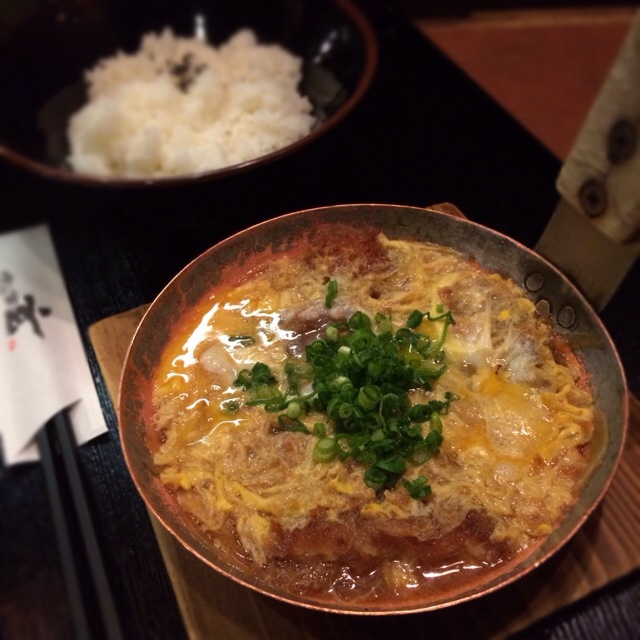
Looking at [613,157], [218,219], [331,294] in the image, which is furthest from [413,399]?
[218,219]

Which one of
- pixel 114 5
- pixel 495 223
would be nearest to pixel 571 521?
pixel 495 223

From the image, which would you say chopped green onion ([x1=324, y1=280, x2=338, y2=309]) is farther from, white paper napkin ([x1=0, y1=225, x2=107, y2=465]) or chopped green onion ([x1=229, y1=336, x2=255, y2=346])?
white paper napkin ([x1=0, y1=225, x2=107, y2=465])

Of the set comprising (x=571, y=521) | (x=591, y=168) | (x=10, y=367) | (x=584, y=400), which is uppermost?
(x=591, y=168)

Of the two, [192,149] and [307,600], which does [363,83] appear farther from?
[307,600]

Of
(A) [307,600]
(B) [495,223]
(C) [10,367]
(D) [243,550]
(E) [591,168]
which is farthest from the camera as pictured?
(B) [495,223]

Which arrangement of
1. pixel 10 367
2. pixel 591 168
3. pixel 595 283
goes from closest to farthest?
1. pixel 591 168
2. pixel 595 283
3. pixel 10 367

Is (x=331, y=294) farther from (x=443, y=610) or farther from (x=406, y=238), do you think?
(x=443, y=610)

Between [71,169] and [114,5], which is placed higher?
[114,5]

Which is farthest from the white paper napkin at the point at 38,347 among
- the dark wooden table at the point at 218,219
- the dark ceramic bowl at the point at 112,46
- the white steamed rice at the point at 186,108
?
the white steamed rice at the point at 186,108
